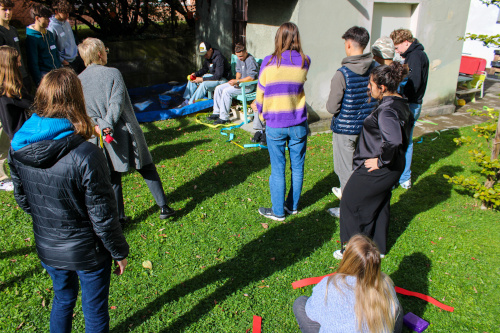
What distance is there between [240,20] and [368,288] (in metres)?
7.60

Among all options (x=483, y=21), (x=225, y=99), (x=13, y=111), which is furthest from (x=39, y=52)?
(x=483, y=21)

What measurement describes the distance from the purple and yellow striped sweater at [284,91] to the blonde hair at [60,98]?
6.93ft

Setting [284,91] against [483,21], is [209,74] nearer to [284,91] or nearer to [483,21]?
[284,91]

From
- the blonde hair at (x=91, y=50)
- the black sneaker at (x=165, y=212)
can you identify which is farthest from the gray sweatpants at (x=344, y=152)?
the blonde hair at (x=91, y=50)

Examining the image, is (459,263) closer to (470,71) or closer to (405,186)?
(405,186)

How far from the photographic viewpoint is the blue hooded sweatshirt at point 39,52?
5.96 meters

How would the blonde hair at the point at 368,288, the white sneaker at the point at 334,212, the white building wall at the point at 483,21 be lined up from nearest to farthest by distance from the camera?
the blonde hair at the point at 368,288 < the white sneaker at the point at 334,212 < the white building wall at the point at 483,21

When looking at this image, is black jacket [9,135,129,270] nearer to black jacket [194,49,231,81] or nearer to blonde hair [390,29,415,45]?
blonde hair [390,29,415,45]

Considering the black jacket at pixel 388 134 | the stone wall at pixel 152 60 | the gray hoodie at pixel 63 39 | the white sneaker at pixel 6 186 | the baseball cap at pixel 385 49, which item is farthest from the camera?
the stone wall at pixel 152 60

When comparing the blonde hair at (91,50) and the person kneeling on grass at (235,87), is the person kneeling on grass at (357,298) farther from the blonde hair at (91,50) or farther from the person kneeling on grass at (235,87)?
the person kneeling on grass at (235,87)

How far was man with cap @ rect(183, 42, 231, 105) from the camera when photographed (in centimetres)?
836

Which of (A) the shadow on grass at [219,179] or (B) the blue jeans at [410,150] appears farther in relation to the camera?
(B) the blue jeans at [410,150]

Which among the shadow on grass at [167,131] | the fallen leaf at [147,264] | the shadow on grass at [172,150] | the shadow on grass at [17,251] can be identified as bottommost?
the fallen leaf at [147,264]

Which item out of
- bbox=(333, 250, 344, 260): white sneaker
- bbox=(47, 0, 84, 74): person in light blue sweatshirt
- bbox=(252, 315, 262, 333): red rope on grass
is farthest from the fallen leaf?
bbox=(47, 0, 84, 74): person in light blue sweatshirt
